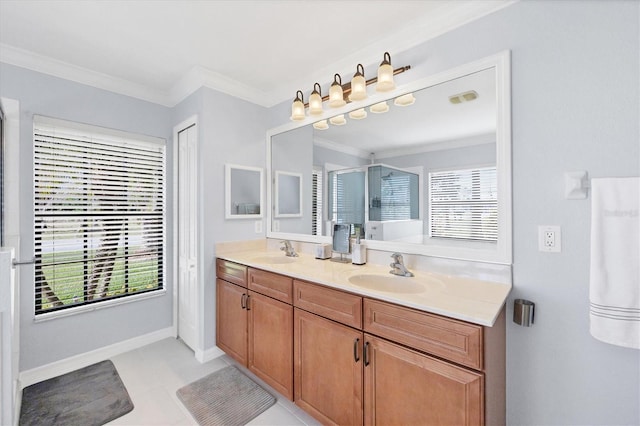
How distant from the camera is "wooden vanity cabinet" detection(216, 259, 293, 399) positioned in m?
1.75

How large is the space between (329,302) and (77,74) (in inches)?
106

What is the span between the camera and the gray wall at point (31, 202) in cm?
204

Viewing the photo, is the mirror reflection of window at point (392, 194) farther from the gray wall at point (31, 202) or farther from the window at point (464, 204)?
the gray wall at point (31, 202)

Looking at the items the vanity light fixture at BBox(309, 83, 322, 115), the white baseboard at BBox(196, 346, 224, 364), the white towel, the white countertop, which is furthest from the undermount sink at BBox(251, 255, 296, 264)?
the white towel

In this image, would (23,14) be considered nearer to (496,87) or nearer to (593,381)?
(496,87)

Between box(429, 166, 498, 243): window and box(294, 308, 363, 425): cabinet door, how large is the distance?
0.82 metres

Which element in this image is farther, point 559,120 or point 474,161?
point 474,161

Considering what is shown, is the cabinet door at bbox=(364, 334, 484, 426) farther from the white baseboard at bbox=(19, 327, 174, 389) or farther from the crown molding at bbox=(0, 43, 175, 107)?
the crown molding at bbox=(0, 43, 175, 107)

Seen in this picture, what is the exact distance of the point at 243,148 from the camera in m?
2.57

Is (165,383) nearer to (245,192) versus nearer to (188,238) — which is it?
(188,238)

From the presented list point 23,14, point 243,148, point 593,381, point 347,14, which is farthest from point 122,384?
point 347,14

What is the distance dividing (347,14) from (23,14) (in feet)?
6.29

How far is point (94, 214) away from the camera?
7.75 feet

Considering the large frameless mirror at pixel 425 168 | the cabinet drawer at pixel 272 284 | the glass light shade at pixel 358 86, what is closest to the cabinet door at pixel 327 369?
the cabinet drawer at pixel 272 284
